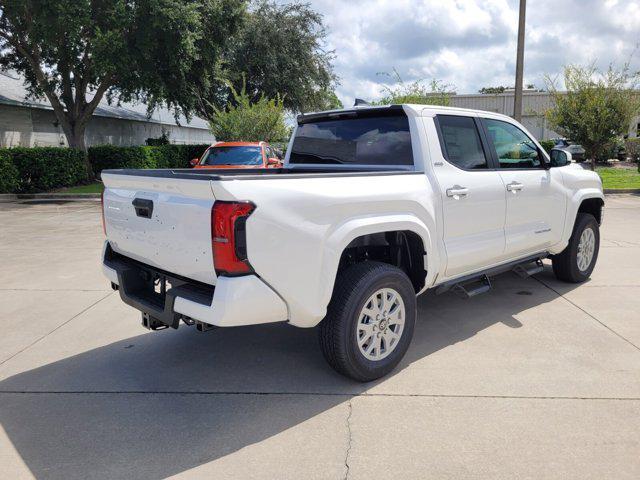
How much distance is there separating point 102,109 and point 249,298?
2950cm

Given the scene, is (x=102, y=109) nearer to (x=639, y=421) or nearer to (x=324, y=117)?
(x=324, y=117)

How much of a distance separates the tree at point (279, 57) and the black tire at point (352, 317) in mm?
→ 29133

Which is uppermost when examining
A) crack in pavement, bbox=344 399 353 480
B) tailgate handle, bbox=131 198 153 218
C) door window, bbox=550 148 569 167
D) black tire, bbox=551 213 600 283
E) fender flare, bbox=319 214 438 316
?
door window, bbox=550 148 569 167

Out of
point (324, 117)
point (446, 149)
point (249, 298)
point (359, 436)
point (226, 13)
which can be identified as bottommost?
point (359, 436)

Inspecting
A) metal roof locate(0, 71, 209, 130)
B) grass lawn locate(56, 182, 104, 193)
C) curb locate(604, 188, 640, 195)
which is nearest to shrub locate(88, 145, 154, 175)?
grass lawn locate(56, 182, 104, 193)

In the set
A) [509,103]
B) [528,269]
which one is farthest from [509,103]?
[528,269]

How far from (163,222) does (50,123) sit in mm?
24510

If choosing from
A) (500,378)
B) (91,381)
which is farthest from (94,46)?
(500,378)

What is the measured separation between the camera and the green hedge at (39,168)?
56.0 feet

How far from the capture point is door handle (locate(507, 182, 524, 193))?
4.81 metres

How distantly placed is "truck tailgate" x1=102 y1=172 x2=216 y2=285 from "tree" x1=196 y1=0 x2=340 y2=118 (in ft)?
93.4

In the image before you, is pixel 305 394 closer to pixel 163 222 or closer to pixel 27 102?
pixel 163 222

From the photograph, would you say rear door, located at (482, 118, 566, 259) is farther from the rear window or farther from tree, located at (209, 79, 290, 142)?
tree, located at (209, 79, 290, 142)

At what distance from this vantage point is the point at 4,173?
666 inches
